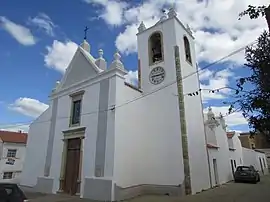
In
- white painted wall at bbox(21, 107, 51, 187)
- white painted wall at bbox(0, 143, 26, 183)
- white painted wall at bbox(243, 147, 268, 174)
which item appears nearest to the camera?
white painted wall at bbox(21, 107, 51, 187)

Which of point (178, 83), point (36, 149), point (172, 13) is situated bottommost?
point (36, 149)

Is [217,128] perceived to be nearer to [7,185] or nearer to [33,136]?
[33,136]

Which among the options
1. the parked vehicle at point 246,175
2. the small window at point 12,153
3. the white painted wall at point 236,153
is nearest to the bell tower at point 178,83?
the parked vehicle at point 246,175

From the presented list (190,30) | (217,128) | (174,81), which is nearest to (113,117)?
(174,81)

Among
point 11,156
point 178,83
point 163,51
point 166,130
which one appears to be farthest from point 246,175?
point 11,156

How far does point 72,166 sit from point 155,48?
923 cm

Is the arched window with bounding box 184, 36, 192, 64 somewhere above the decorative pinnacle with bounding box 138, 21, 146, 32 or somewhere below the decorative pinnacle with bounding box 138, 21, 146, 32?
below

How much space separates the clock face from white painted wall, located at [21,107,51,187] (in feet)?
25.0

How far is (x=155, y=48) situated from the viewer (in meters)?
15.7

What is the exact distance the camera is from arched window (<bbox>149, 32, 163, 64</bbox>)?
15195mm

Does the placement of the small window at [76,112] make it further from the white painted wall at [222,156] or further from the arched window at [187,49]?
the white painted wall at [222,156]

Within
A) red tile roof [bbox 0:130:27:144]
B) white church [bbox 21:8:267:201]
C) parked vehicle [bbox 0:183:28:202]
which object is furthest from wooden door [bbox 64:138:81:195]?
red tile roof [bbox 0:130:27:144]

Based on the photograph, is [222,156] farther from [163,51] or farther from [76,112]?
[76,112]

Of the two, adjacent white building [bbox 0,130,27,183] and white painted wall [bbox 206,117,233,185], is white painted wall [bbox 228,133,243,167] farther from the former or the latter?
adjacent white building [bbox 0,130,27,183]
